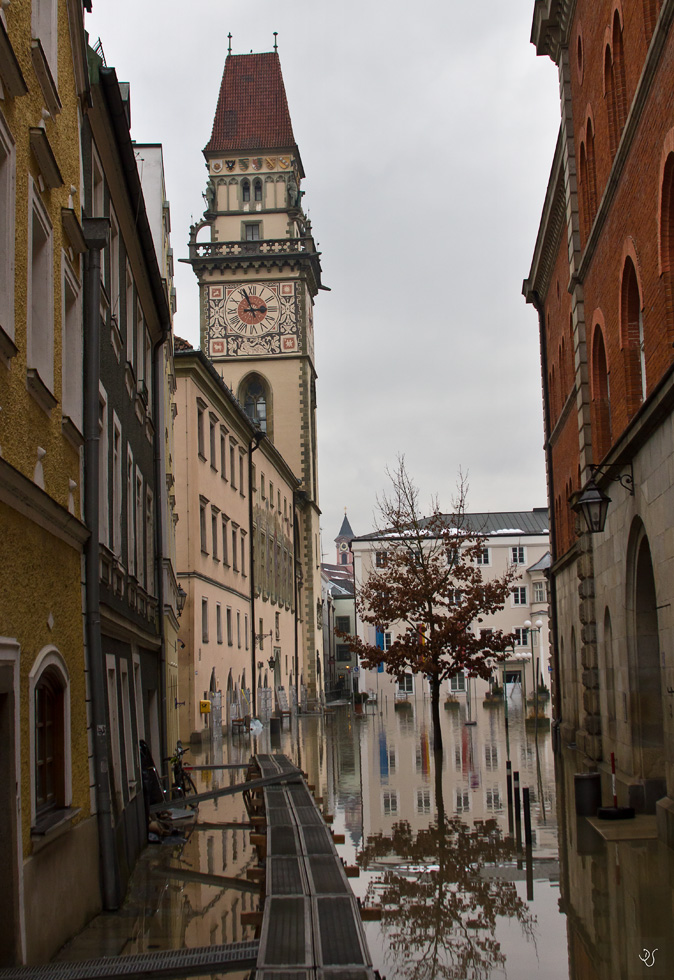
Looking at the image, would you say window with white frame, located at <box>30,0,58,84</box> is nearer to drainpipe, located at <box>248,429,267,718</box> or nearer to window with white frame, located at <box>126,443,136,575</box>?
window with white frame, located at <box>126,443,136,575</box>

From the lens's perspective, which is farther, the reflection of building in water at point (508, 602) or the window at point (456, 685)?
the reflection of building in water at point (508, 602)

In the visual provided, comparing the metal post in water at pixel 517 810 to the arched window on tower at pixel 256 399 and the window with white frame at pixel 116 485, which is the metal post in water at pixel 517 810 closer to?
the window with white frame at pixel 116 485

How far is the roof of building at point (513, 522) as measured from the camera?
299ft

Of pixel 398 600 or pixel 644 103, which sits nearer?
pixel 644 103

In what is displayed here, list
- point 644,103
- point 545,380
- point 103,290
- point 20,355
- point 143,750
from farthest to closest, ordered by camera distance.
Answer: point 545,380, point 143,750, point 644,103, point 103,290, point 20,355

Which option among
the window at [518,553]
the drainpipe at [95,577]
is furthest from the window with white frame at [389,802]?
the window at [518,553]

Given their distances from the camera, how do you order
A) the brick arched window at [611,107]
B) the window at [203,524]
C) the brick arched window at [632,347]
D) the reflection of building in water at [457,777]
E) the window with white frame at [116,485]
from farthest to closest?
the window at [203,524]
the brick arched window at [611,107]
the reflection of building in water at [457,777]
the brick arched window at [632,347]
the window with white frame at [116,485]

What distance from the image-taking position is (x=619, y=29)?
17422mm

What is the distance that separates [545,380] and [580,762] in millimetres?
13587

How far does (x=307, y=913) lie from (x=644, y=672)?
406 inches

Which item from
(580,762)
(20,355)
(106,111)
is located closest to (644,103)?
(106,111)

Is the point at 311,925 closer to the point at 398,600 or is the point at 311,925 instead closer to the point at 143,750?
the point at 143,750

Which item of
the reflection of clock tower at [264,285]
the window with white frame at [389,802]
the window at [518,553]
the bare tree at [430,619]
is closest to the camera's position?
the window with white frame at [389,802]

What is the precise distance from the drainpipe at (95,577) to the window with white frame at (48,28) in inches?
70.5
